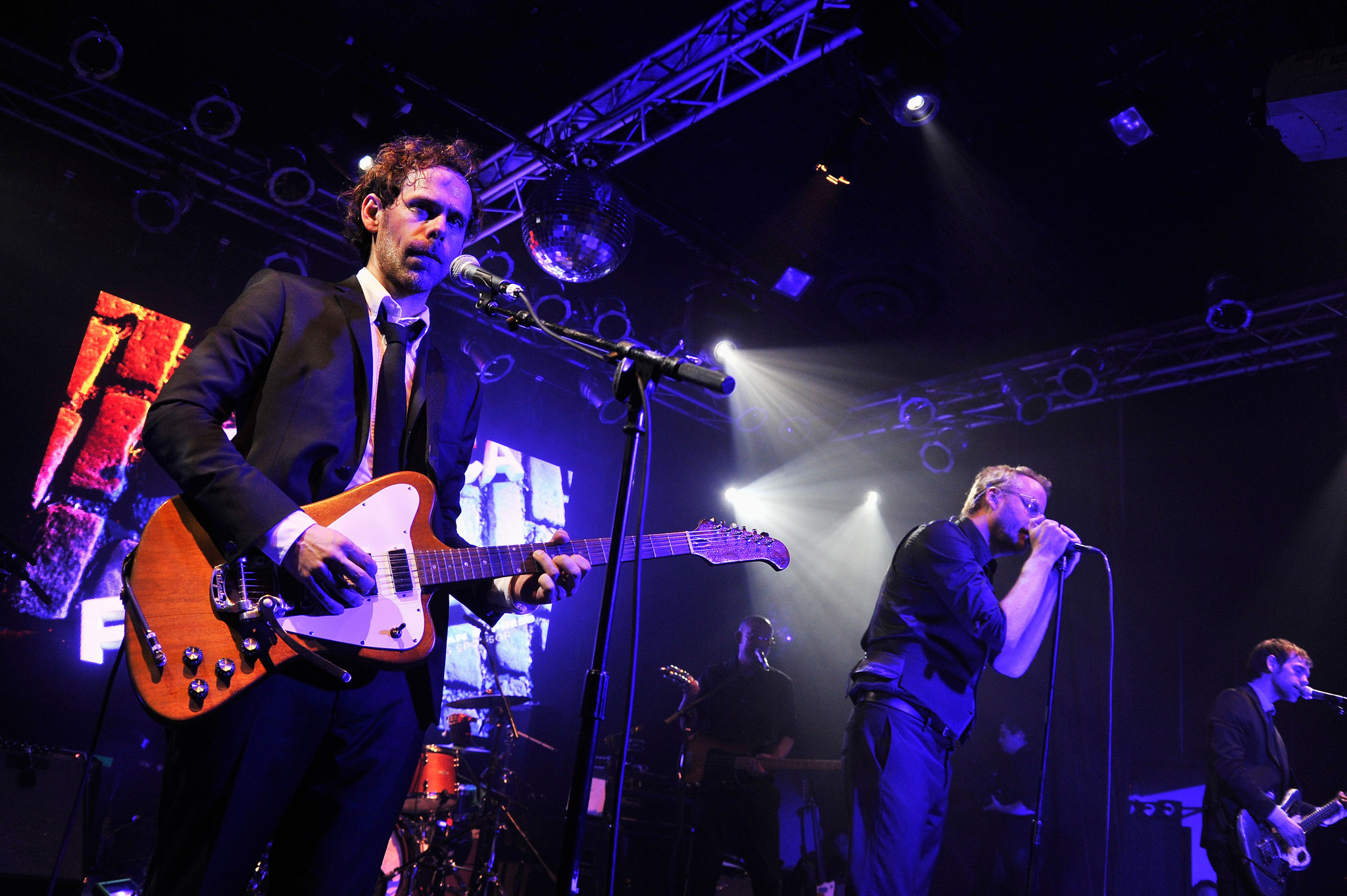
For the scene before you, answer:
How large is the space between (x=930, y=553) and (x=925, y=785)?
3.08 ft

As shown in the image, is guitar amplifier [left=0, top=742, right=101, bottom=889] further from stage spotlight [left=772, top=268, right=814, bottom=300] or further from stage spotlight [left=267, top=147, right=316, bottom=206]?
stage spotlight [left=772, top=268, right=814, bottom=300]

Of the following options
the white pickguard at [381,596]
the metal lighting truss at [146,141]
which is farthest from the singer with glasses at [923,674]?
the metal lighting truss at [146,141]

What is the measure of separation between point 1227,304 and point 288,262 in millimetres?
8201

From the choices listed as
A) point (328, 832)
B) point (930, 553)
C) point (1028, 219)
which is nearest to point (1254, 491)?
point (1028, 219)

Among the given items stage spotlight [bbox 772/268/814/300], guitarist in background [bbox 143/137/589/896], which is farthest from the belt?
stage spotlight [bbox 772/268/814/300]

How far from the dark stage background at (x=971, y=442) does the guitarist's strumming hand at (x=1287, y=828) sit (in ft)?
5.06

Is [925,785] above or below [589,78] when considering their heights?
below

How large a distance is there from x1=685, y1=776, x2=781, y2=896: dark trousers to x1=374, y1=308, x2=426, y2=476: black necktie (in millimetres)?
5457

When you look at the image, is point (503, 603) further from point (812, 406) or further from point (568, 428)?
point (812, 406)

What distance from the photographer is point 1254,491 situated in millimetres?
8484

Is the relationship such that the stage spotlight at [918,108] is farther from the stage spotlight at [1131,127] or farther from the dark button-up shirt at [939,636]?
the dark button-up shirt at [939,636]

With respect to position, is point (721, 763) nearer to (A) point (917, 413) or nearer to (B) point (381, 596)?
(A) point (917, 413)

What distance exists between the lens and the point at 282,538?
173 cm

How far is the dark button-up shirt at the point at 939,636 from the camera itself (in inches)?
133
